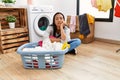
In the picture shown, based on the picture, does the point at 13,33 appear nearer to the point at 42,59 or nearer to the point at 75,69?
the point at 42,59

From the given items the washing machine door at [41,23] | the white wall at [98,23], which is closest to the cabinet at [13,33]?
the washing machine door at [41,23]

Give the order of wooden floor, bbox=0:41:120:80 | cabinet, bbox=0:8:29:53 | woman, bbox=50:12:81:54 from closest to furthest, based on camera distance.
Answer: wooden floor, bbox=0:41:120:80, woman, bbox=50:12:81:54, cabinet, bbox=0:8:29:53

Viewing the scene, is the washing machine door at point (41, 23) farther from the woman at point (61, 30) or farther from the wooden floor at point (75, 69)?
the wooden floor at point (75, 69)

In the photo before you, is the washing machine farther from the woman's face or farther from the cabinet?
the woman's face

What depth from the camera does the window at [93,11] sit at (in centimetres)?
282

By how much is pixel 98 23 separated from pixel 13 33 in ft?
6.10

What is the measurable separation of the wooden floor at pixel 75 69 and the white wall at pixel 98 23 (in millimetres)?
793

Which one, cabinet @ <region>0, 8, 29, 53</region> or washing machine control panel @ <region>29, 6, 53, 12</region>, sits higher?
washing machine control panel @ <region>29, 6, 53, 12</region>

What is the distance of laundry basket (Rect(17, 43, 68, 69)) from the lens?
1.52m

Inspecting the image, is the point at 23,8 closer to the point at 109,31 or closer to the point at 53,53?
the point at 53,53

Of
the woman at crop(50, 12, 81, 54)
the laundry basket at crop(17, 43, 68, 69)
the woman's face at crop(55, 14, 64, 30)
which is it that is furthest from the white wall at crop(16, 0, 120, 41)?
the laundry basket at crop(17, 43, 68, 69)

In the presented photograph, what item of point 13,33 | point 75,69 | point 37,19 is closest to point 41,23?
point 37,19

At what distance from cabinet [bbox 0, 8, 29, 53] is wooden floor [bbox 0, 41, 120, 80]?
0.24m

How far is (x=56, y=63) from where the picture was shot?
1607mm
